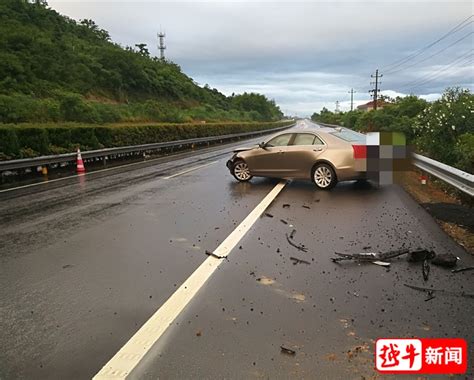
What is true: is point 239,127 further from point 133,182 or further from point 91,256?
point 91,256

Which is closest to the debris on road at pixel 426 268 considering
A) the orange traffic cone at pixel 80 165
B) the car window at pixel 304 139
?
the car window at pixel 304 139

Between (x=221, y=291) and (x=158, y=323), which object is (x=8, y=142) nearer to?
(x=221, y=291)

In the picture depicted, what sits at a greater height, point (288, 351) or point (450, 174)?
point (450, 174)

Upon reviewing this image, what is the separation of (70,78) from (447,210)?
158 ft

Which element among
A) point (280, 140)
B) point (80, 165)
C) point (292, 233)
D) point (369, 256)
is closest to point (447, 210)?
point (292, 233)

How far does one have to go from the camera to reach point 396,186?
11305 millimetres

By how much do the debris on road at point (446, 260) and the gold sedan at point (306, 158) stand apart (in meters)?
5.31

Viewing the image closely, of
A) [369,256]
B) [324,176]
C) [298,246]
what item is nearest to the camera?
[369,256]

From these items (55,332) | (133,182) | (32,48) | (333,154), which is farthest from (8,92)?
(55,332)

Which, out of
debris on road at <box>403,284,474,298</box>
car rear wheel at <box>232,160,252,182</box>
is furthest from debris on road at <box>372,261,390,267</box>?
car rear wheel at <box>232,160,252,182</box>

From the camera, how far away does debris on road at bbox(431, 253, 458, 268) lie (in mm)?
5148

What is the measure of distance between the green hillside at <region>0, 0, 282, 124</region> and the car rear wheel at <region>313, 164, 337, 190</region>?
20073mm

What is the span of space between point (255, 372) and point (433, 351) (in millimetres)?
1386

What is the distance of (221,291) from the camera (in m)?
4.59
